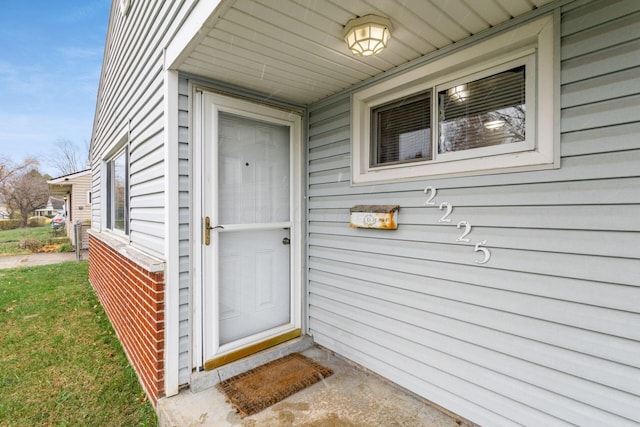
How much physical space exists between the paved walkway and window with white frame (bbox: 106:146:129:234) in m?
5.52

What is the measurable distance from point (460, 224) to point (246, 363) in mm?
2005

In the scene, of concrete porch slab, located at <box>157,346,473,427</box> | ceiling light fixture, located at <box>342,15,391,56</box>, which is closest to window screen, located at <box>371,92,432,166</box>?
ceiling light fixture, located at <box>342,15,391,56</box>

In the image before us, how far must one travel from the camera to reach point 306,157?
A: 3.07 m

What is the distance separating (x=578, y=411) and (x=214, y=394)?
7.23ft

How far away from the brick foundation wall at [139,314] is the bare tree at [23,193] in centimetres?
2343

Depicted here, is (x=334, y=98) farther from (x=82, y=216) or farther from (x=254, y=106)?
(x=82, y=216)

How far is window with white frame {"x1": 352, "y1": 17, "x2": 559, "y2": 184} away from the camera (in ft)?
5.38

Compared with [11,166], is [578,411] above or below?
below

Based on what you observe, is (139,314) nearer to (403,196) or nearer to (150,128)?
(150,128)

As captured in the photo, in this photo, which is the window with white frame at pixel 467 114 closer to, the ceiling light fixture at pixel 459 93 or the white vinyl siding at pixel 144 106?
the ceiling light fixture at pixel 459 93

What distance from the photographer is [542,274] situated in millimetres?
1638

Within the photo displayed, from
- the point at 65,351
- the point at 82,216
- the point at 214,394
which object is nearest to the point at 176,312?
the point at 214,394

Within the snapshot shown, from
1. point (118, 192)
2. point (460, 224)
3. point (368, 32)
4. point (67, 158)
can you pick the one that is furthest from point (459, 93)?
point (67, 158)

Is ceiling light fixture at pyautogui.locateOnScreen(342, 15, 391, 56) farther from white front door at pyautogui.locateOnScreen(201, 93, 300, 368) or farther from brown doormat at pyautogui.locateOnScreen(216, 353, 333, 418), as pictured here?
brown doormat at pyautogui.locateOnScreen(216, 353, 333, 418)
